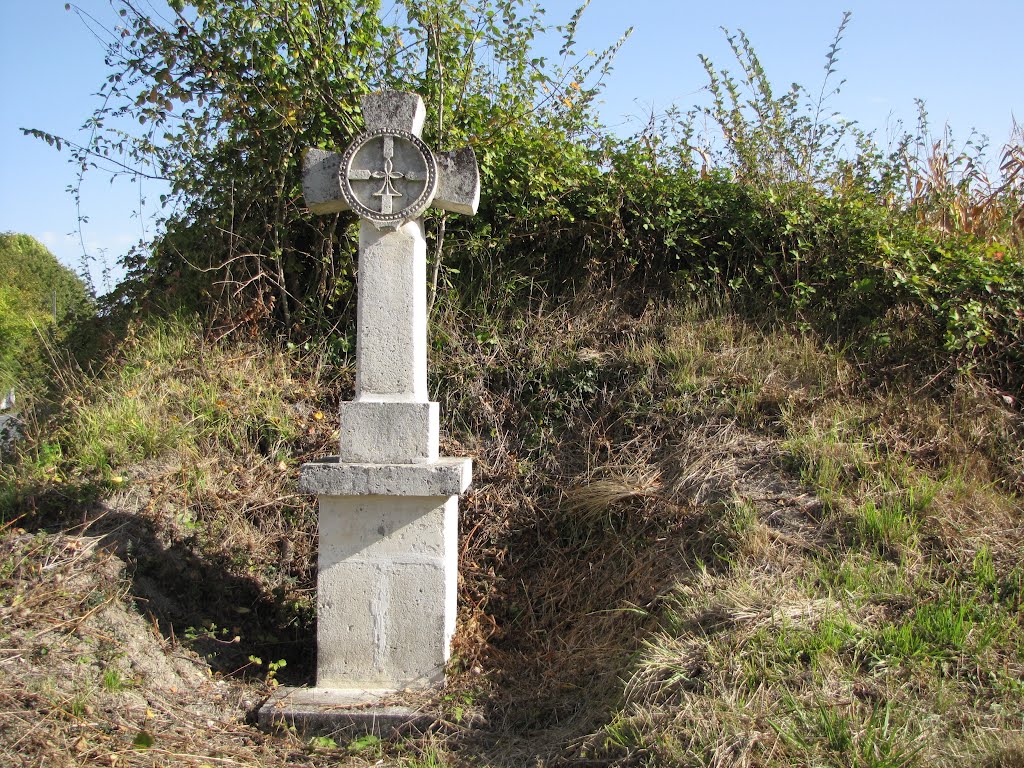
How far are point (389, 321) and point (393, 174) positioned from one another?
2.42 ft

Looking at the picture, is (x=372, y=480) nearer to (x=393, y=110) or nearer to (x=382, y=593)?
(x=382, y=593)

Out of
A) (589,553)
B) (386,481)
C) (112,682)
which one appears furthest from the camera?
(589,553)

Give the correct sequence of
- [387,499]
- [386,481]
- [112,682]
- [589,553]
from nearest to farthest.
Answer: [112,682] < [386,481] < [387,499] < [589,553]

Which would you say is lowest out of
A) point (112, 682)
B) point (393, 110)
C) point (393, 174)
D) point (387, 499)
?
point (112, 682)

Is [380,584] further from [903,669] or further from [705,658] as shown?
[903,669]

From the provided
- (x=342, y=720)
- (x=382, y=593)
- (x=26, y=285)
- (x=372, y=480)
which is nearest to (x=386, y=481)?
(x=372, y=480)

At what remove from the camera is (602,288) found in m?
6.36

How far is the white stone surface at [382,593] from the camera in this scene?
3.97m

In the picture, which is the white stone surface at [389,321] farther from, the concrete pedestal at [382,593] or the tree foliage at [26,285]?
the tree foliage at [26,285]

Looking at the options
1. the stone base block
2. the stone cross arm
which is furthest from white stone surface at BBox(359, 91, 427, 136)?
the stone base block

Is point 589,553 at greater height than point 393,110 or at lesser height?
lesser

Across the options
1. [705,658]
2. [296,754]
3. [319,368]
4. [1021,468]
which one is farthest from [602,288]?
[296,754]

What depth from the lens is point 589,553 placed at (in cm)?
487

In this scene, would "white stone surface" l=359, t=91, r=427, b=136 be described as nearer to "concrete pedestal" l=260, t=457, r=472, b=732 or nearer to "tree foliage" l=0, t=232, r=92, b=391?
"concrete pedestal" l=260, t=457, r=472, b=732
